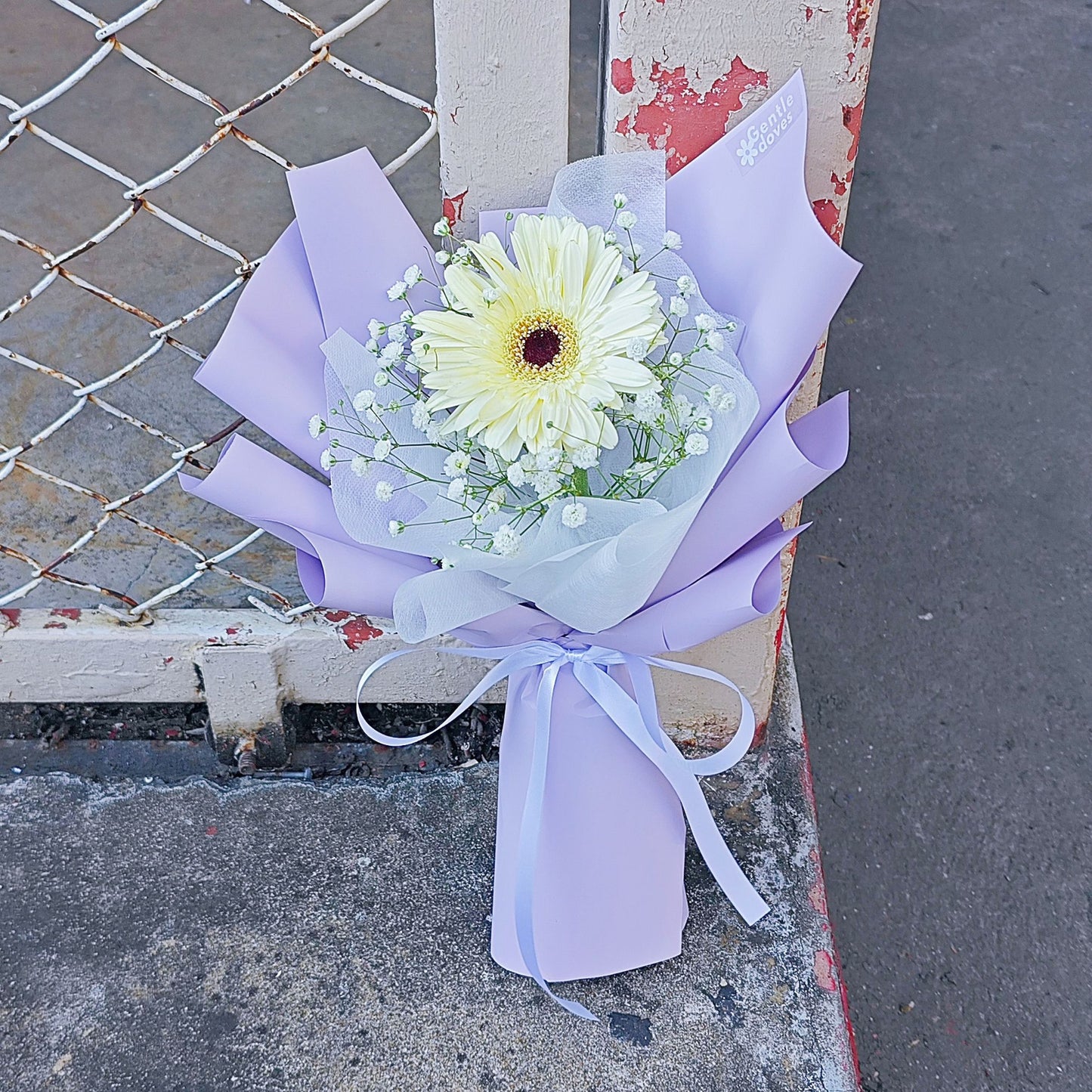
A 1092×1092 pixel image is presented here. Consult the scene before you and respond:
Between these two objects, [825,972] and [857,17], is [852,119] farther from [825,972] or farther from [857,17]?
[825,972]

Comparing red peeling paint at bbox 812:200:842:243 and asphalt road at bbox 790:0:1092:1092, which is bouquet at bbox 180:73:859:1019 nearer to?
red peeling paint at bbox 812:200:842:243

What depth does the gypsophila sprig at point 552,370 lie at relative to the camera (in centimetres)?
80

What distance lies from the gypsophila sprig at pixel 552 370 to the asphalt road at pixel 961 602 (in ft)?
3.25

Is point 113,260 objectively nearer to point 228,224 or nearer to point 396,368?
point 228,224

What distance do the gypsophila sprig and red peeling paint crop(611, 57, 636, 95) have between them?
167 millimetres

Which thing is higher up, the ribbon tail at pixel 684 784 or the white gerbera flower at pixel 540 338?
the white gerbera flower at pixel 540 338

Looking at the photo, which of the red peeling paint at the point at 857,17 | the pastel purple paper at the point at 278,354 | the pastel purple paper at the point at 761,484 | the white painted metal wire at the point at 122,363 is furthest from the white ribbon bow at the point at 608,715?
the red peeling paint at the point at 857,17

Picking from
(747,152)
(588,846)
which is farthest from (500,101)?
(588,846)

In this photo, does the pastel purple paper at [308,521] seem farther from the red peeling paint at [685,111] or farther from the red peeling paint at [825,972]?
the red peeling paint at [825,972]

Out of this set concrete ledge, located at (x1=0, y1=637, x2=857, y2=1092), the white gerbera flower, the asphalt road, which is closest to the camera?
the white gerbera flower

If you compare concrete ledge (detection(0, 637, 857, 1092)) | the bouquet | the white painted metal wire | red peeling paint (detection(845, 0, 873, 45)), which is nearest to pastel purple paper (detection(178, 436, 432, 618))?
the bouquet

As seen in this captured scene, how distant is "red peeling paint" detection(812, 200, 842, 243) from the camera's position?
1055 mm

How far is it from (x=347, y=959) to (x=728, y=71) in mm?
982

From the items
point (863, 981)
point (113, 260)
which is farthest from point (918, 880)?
point (113, 260)
